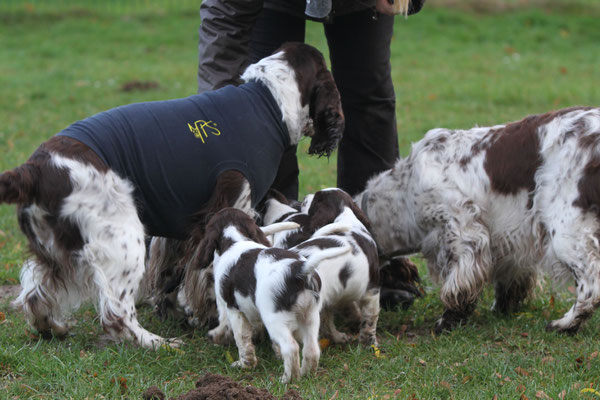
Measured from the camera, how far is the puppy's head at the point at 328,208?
431 centimetres

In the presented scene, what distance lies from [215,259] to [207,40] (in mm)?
1562

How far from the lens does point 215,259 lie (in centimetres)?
401

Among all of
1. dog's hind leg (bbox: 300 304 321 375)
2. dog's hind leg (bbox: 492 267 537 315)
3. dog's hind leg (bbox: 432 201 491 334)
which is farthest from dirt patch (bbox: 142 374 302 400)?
dog's hind leg (bbox: 492 267 537 315)

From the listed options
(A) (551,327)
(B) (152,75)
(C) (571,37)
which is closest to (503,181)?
(A) (551,327)

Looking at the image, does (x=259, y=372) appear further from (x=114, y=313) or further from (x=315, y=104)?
(x=315, y=104)

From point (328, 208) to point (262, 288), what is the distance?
37.2 inches

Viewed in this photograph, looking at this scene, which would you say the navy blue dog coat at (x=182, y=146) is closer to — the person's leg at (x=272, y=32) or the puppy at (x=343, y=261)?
the puppy at (x=343, y=261)

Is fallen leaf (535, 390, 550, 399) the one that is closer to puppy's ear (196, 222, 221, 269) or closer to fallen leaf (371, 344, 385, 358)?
fallen leaf (371, 344, 385, 358)

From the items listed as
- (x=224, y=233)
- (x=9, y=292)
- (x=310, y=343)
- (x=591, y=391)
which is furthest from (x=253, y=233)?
(x=9, y=292)

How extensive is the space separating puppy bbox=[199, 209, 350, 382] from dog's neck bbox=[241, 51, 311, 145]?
2.66ft

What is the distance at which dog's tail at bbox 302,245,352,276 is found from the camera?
11.7 ft

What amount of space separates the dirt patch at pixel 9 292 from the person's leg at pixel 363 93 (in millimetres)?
2470

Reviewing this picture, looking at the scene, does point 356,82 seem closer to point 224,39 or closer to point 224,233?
point 224,39

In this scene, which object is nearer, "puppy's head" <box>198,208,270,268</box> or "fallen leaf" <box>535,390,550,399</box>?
"fallen leaf" <box>535,390,550,399</box>
